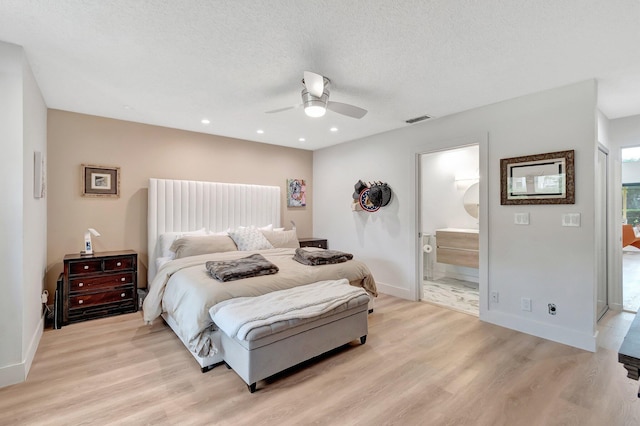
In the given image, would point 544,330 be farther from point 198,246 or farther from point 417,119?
point 198,246

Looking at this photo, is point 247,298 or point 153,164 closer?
point 247,298

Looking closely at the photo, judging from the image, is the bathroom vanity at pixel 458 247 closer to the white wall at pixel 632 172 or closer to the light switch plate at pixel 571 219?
the light switch plate at pixel 571 219

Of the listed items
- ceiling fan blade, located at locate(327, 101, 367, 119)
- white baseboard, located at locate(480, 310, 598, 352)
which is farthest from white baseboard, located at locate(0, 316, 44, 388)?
white baseboard, located at locate(480, 310, 598, 352)

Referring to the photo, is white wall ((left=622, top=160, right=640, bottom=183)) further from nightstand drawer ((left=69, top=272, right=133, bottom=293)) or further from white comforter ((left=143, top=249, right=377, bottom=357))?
nightstand drawer ((left=69, top=272, right=133, bottom=293))

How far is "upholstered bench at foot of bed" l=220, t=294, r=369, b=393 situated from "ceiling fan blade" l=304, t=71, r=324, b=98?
185 cm

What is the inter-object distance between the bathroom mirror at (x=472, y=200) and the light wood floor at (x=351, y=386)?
8.73 ft

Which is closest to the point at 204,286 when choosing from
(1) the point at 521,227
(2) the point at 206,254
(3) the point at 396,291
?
(2) the point at 206,254

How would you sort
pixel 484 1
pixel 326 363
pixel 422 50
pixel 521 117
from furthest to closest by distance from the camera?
pixel 521 117, pixel 326 363, pixel 422 50, pixel 484 1

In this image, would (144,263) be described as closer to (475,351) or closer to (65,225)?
(65,225)

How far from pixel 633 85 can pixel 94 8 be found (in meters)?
4.50

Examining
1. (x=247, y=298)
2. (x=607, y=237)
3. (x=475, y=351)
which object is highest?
(x=607, y=237)

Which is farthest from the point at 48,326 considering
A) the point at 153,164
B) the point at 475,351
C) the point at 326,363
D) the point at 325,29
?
the point at 475,351

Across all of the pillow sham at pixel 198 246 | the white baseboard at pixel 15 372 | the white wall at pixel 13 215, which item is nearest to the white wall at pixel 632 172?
the pillow sham at pixel 198 246

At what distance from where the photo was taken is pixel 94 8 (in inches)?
73.2
